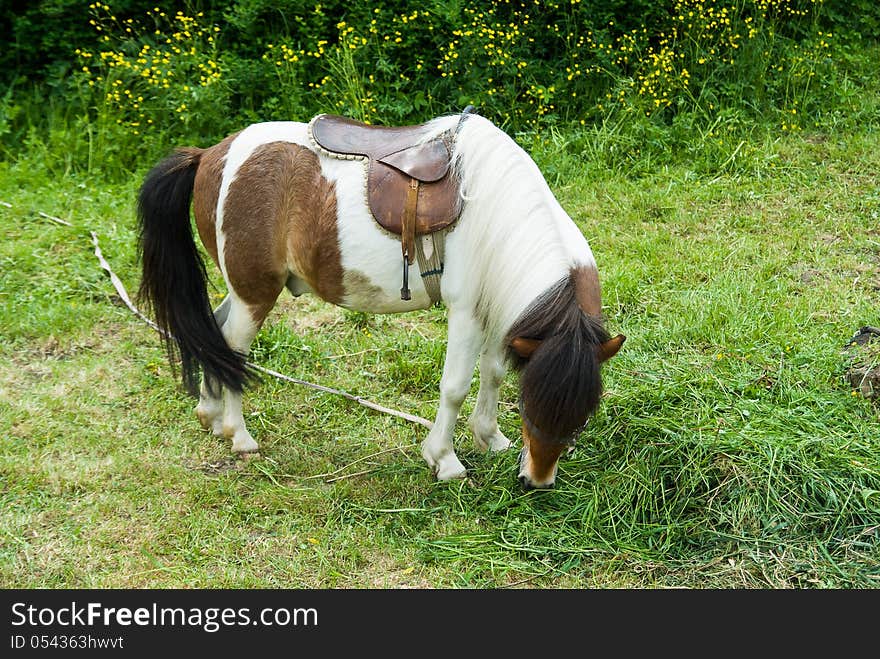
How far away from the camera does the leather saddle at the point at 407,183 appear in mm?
3707

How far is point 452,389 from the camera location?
12.8 feet

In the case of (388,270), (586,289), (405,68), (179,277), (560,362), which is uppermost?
(586,289)

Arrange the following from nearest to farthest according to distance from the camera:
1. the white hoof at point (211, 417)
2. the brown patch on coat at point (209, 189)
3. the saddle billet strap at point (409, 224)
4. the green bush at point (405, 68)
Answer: the saddle billet strap at point (409, 224) → the brown patch on coat at point (209, 189) → the white hoof at point (211, 417) → the green bush at point (405, 68)

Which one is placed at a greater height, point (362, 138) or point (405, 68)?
point (362, 138)

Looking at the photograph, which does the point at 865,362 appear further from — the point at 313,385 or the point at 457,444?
the point at 313,385

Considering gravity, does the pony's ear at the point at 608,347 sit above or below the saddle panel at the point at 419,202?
below

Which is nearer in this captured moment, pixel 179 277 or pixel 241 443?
pixel 179 277

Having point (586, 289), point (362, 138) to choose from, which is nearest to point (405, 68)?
point (362, 138)

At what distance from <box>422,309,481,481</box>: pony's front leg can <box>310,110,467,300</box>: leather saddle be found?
277 millimetres

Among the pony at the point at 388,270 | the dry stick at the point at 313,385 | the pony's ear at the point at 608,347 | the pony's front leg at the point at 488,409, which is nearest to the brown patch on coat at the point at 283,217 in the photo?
the pony at the point at 388,270

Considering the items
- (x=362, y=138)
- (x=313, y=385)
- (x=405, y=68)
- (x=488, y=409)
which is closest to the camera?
(x=362, y=138)

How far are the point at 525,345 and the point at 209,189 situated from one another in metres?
1.62

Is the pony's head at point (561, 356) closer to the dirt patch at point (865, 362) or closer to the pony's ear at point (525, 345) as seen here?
the pony's ear at point (525, 345)

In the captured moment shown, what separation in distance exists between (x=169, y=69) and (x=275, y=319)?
2.67m
